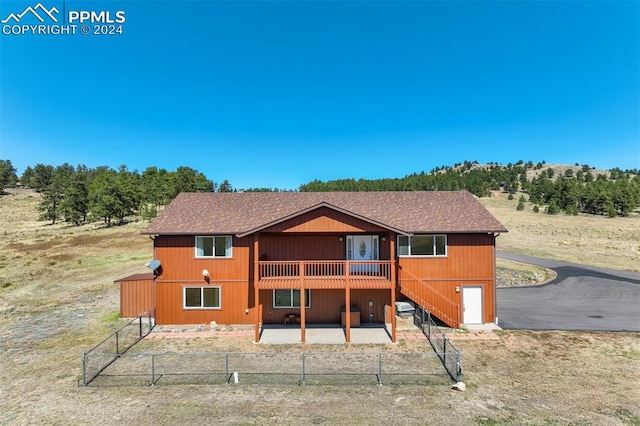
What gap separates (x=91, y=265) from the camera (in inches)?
1314

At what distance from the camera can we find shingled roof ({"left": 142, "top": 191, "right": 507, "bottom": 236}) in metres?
18.0

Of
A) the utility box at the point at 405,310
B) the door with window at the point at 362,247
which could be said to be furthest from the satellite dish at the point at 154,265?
the utility box at the point at 405,310

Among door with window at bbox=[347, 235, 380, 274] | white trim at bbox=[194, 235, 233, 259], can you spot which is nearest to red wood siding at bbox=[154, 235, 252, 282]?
white trim at bbox=[194, 235, 233, 259]

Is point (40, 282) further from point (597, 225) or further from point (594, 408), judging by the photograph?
point (597, 225)

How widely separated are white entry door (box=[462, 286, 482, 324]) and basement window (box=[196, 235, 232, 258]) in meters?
13.4

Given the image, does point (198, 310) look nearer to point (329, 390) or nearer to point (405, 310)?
point (329, 390)

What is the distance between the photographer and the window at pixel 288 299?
723 inches

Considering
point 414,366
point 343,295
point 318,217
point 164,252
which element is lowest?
point 414,366

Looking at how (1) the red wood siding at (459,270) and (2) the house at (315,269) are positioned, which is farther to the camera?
(1) the red wood siding at (459,270)

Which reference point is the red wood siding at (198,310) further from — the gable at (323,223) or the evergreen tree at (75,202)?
the evergreen tree at (75,202)

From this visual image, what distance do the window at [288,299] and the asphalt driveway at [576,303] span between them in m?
10.6

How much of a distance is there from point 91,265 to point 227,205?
72.9ft

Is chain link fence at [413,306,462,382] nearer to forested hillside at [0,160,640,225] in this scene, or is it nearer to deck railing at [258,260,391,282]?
deck railing at [258,260,391,282]

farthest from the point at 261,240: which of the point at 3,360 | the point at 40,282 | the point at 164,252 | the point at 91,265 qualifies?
the point at 91,265
